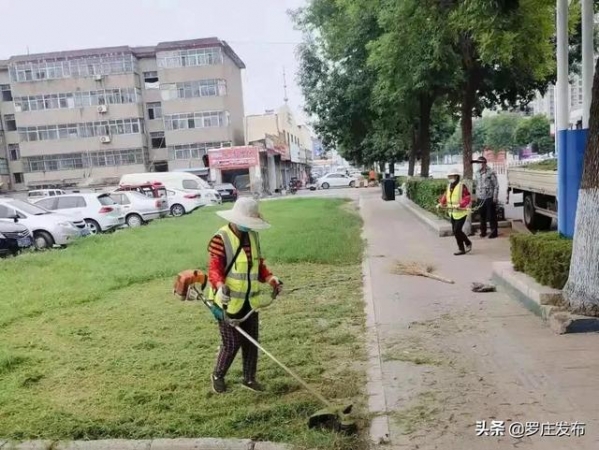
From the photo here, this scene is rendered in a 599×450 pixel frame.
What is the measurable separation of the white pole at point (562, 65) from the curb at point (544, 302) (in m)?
2.20

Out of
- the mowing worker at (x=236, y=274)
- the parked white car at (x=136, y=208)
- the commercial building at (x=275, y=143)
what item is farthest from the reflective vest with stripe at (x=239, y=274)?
the commercial building at (x=275, y=143)

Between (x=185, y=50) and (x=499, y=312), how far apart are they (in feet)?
148

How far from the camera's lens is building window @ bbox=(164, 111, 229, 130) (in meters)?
47.4

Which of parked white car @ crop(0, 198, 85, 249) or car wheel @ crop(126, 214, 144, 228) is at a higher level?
parked white car @ crop(0, 198, 85, 249)

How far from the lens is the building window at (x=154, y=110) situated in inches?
1983

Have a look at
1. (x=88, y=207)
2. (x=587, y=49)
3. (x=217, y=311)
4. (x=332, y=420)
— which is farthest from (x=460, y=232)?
(x=88, y=207)

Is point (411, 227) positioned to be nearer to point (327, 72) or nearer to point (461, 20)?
point (461, 20)

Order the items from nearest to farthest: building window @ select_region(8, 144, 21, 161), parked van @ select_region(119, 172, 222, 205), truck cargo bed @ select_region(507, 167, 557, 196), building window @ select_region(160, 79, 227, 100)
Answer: truck cargo bed @ select_region(507, 167, 557, 196), parked van @ select_region(119, 172, 222, 205), building window @ select_region(160, 79, 227, 100), building window @ select_region(8, 144, 21, 161)

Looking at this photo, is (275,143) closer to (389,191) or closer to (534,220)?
(389,191)

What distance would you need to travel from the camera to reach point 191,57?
47.4 m

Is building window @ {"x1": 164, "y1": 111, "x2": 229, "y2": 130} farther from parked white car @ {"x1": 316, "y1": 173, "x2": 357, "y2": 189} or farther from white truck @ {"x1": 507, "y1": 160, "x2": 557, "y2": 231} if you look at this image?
white truck @ {"x1": 507, "y1": 160, "x2": 557, "y2": 231}

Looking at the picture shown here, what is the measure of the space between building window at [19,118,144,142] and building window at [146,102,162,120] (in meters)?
1.45

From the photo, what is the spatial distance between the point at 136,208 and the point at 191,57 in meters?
29.9

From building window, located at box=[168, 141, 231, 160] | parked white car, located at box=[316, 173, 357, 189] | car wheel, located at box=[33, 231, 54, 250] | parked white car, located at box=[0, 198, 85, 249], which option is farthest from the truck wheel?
building window, located at box=[168, 141, 231, 160]
